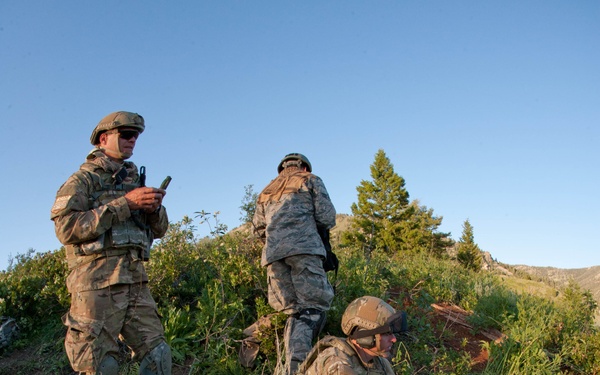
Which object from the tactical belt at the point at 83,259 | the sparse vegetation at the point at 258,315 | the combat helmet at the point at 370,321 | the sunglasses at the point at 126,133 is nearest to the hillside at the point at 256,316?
the sparse vegetation at the point at 258,315

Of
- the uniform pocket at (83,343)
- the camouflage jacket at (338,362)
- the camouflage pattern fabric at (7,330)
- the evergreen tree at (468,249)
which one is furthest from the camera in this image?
the evergreen tree at (468,249)

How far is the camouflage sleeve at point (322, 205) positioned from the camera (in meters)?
5.38

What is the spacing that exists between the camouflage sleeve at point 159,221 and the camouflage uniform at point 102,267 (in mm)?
82

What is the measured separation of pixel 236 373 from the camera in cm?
533

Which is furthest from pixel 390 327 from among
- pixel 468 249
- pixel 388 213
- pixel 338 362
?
pixel 388 213

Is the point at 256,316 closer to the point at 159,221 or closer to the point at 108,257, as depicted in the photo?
the point at 159,221

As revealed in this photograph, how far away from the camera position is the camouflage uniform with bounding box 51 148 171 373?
11.8 ft

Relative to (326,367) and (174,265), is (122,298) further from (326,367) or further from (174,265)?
(174,265)

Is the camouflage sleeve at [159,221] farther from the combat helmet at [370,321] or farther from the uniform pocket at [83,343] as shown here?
the combat helmet at [370,321]

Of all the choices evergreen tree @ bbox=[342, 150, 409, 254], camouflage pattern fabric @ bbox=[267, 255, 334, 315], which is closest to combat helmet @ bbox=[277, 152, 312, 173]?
camouflage pattern fabric @ bbox=[267, 255, 334, 315]

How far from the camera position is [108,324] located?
11.9 ft

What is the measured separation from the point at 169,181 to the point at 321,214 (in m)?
1.80

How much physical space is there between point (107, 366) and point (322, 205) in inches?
100

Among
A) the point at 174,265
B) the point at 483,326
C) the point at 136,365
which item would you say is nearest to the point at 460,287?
the point at 483,326
